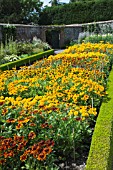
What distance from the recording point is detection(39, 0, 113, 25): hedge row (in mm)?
25234

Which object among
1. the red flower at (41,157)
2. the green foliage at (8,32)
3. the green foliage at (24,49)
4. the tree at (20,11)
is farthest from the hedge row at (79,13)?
the red flower at (41,157)

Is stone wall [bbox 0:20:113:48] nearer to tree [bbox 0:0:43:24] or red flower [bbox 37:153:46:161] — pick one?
tree [bbox 0:0:43:24]

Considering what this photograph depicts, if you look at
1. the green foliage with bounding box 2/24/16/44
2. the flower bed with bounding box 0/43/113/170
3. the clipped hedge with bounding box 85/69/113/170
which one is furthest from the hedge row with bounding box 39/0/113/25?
the clipped hedge with bounding box 85/69/113/170

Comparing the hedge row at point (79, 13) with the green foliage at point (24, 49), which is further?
the hedge row at point (79, 13)

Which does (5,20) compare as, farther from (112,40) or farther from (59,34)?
(112,40)

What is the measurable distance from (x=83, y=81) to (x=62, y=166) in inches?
75.9

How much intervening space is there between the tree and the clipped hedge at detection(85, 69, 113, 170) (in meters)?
24.7

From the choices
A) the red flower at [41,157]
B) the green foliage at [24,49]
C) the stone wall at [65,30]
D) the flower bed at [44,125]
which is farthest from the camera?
the stone wall at [65,30]

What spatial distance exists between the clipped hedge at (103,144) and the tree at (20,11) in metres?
24.7

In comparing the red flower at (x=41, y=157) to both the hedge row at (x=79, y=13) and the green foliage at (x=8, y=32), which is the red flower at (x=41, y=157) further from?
the hedge row at (x=79, y=13)

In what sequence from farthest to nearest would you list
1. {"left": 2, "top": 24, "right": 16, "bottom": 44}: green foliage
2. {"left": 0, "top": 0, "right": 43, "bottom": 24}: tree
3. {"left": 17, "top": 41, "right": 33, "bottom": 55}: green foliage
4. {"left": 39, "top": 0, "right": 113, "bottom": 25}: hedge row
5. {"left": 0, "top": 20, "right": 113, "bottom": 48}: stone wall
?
{"left": 0, "top": 0, "right": 43, "bottom": 24}: tree, {"left": 39, "top": 0, "right": 113, "bottom": 25}: hedge row, {"left": 0, "top": 20, "right": 113, "bottom": 48}: stone wall, {"left": 2, "top": 24, "right": 16, "bottom": 44}: green foliage, {"left": 17, "top": 41, "right": 33, "bottom": 55}: green foliage

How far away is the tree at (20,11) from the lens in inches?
1069

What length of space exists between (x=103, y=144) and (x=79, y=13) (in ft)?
81.7

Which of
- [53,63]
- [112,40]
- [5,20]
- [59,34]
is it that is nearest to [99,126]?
[53,63]
